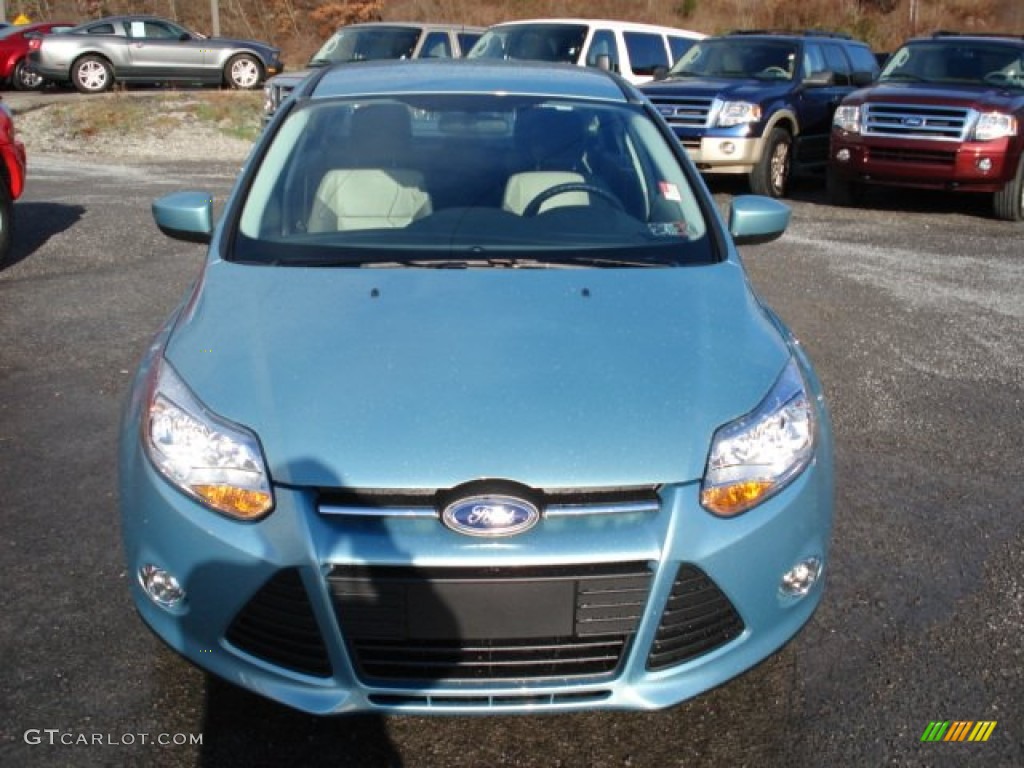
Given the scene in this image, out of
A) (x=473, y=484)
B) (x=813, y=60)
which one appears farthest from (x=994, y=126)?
(x=473, y=484)

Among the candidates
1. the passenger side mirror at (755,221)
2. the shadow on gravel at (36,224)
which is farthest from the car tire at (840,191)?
the passenger side mirror at (755,221)

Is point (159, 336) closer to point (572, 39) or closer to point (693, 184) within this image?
point (693, 184)

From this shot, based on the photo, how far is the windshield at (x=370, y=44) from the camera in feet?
52.7

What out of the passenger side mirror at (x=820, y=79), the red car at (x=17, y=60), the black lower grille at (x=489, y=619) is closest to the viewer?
the black lower grille at (x=489, y=619)

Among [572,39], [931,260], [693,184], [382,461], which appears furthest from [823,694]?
[572,39]

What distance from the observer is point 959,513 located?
4391 millimetres

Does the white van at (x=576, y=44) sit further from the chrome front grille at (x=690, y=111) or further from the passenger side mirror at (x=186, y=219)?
the passenger side mirror at (x=186, y=219)

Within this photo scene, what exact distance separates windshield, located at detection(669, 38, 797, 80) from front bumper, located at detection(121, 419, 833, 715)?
38.0 ft

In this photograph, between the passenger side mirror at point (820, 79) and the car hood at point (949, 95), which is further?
the passenger side mirror at point (820, 79)

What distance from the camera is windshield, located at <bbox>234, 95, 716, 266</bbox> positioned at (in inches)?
143

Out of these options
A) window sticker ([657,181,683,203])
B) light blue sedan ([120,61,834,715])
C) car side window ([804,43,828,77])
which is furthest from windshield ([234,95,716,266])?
car side window ([804,43,828,77])

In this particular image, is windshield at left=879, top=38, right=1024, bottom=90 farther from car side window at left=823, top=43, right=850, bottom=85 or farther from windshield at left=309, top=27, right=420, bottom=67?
windshield at left=309, top=27, right=420, bottom=67

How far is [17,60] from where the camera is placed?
76.4 ft

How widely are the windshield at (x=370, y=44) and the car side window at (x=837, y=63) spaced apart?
5734mm
